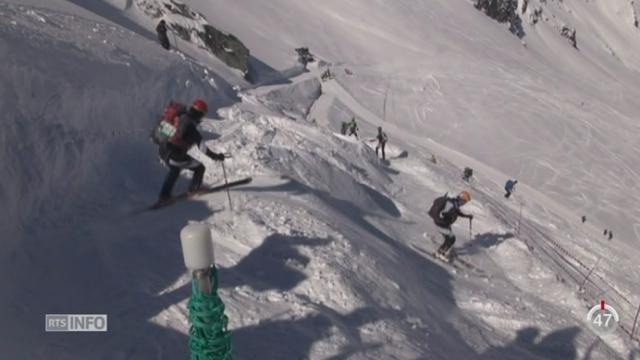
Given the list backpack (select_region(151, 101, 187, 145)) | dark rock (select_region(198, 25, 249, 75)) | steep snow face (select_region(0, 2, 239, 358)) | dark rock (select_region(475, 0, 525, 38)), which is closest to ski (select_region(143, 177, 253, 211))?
steep snow face (select_region(0, 2, 239, 358))

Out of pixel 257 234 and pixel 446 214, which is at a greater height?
pixel 446 214

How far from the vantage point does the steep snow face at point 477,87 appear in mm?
33875

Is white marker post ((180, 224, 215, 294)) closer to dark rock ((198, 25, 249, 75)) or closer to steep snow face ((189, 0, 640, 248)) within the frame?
steep snow face ((189, 0, 640, 248))

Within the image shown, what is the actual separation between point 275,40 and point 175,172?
37753mm

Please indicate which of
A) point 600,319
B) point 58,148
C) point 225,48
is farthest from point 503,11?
point 58,148

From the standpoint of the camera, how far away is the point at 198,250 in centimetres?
376

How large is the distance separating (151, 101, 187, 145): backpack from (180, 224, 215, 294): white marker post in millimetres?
5851

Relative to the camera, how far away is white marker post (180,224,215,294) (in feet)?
12.2

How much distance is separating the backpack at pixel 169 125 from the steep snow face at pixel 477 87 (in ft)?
78.0

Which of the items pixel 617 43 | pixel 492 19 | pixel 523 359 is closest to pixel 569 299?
pixel 523 359

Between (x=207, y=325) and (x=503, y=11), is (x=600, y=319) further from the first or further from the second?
(x=503, y=11)

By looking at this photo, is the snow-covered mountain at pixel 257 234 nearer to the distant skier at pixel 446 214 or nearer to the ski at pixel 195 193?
the ski at pixel 195 193

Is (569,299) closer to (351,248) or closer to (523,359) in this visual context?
(523,359)

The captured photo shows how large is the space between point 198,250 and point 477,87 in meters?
43.9
